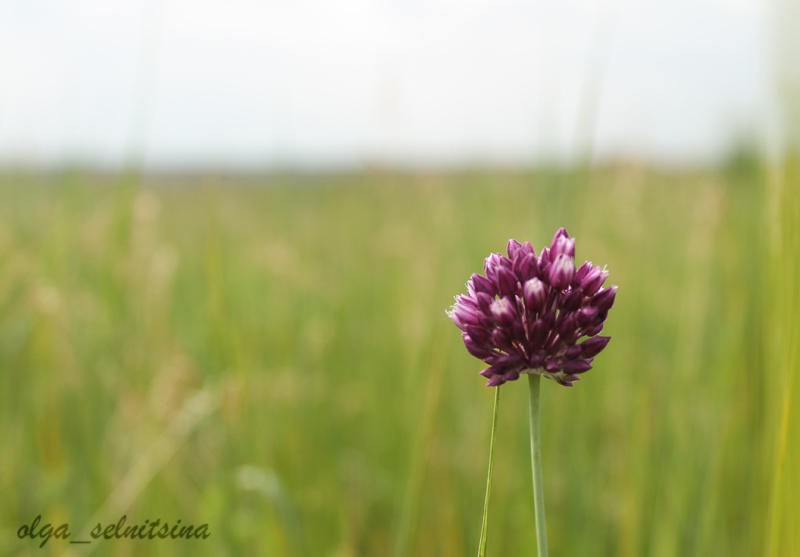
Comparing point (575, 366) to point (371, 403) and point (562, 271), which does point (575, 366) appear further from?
point (371, 403)

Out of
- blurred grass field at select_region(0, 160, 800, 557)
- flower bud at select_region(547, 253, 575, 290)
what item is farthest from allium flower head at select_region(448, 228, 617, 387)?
blurred grass field at select_region(0, 160, 800, 557)

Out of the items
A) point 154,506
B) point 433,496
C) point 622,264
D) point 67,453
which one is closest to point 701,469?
point 433,496

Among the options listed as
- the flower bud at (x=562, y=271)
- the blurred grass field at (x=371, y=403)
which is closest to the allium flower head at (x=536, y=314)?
the flower bud at (x=562, y=271)

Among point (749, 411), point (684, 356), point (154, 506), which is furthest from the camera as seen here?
point (749, 411)

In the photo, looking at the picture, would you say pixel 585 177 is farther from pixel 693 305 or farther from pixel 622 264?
pixel 622 264

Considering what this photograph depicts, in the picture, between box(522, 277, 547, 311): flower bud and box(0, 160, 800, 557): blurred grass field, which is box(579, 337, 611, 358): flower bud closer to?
box(522, 277, 547, 311): flower bud

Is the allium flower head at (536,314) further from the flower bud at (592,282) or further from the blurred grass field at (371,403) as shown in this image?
the blurred grass field at (371,403)
